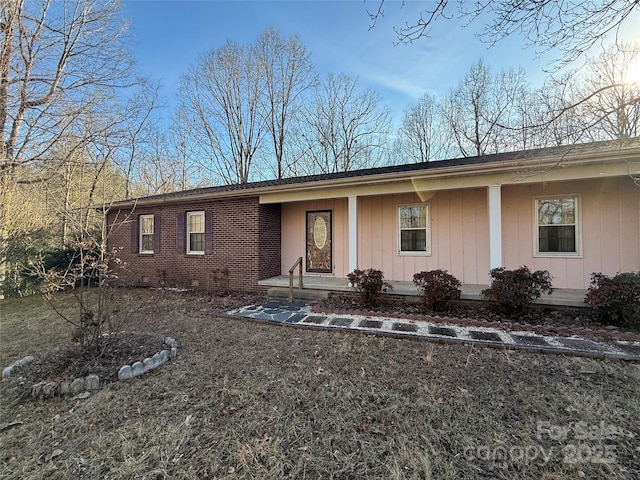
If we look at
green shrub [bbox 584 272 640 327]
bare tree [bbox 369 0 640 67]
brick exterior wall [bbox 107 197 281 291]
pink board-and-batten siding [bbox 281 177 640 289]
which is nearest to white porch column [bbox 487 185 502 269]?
pink board-and-batten siding [bbox 281 177 640 289]

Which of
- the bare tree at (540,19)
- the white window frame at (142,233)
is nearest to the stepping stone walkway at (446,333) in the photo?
the bare tree at (540,19)

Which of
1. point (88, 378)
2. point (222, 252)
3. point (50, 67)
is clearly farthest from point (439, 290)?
point (50, 67)

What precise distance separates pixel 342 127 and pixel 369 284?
46.3ft

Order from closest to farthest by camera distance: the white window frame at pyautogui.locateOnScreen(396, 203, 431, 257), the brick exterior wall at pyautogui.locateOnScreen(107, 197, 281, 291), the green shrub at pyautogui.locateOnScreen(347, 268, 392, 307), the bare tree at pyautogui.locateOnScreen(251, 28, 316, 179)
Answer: the green shrub at pyautogui.locateOnScreen(347, 268, 392, 307), the white window frame at pyautogui.locateOnScreen(396, 203, 431, 257), the brick exterior wall at pyautogui.locateOnScreen(107, 197, 281, 291), the bare tree at pyautogui.locateOnScreen(251, 28, 316, 179)

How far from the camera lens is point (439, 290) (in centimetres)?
547

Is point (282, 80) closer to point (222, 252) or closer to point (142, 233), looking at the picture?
point (142, 233)

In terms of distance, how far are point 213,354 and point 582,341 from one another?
5053 mm

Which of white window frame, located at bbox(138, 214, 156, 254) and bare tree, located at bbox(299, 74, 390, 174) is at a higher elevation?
bare tree, located at bbox(299, 74, 390, 174)

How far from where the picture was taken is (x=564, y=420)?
238cm

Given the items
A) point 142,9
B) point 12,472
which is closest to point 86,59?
point 142,9

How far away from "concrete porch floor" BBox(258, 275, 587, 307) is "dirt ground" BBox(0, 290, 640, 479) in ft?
7.04

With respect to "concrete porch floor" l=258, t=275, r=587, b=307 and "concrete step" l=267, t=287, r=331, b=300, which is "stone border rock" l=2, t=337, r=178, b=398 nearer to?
"concrete step" l=267, t=287, r=331, b=300

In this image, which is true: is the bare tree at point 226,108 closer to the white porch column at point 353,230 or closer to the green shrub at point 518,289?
the white porch column at point 353,230

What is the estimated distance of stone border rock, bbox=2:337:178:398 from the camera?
294 cm
